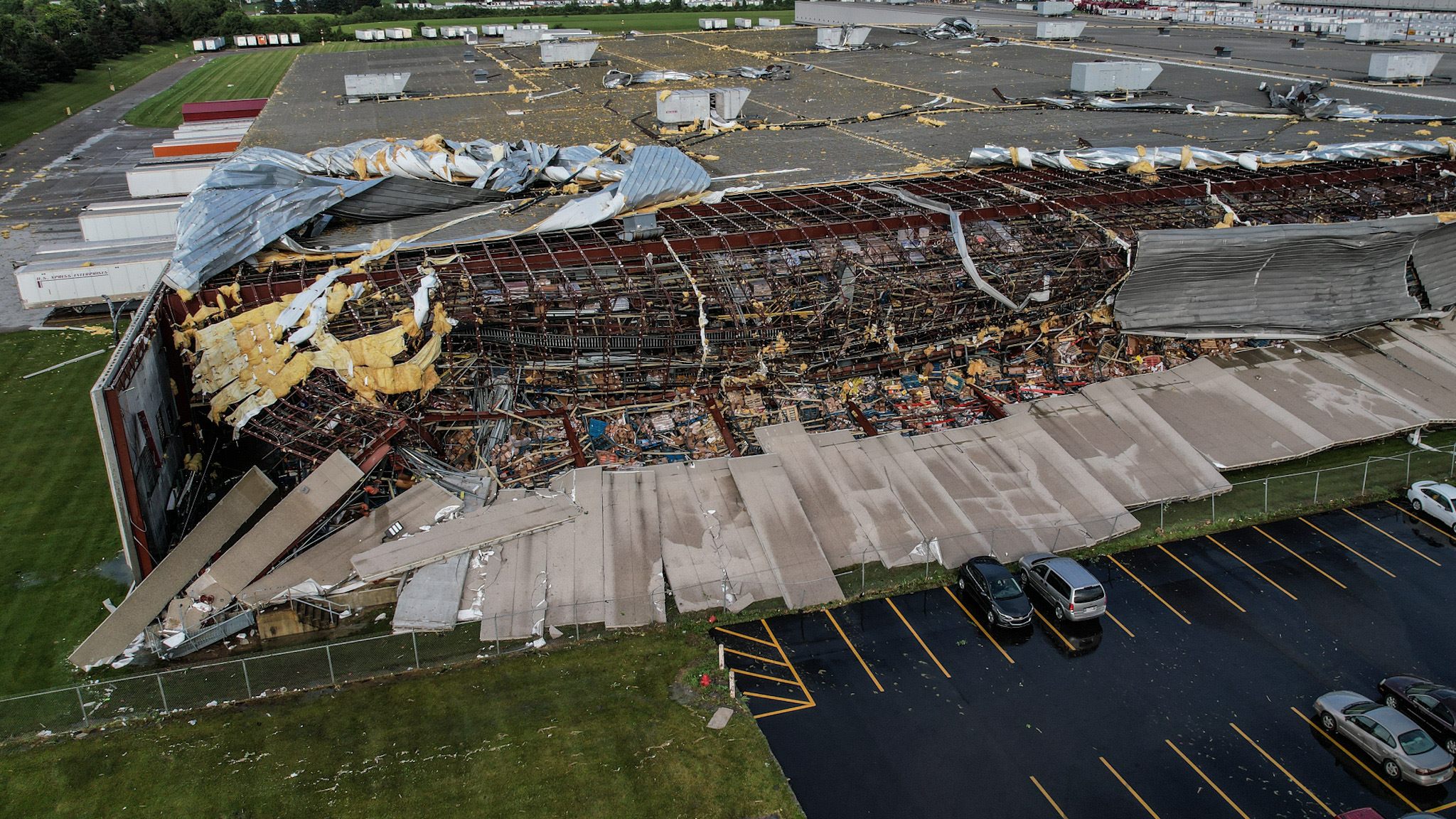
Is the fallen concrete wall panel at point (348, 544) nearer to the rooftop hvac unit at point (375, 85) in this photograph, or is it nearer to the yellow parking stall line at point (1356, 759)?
the yellow parking stall line at point (1356, 759)

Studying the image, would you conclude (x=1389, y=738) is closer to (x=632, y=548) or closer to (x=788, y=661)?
(x=788, y=661)

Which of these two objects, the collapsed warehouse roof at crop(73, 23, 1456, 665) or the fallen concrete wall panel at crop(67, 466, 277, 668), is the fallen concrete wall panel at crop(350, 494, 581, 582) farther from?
the fallen concrete wall panel at crop(67, 466, 277, 668)

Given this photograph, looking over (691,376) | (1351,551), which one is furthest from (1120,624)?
(691,376)

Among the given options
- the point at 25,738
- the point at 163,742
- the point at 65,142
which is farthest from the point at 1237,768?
the point at 65,142

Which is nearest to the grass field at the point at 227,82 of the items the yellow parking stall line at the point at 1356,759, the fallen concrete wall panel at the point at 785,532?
the fallen concrete wall panel at the point at 785,532

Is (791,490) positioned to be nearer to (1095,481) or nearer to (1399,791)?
(1095,481)

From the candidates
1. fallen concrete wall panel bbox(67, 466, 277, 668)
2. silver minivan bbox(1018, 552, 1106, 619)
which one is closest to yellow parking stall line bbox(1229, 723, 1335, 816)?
silver minivan bbox(1018, 552, 1106, 619)

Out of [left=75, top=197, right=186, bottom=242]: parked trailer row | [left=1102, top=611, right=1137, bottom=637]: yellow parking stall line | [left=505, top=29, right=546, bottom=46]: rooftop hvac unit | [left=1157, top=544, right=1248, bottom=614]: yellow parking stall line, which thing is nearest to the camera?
[left=1102, top=611, right=1137, bottom=637]: yellow parking stall line
